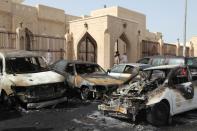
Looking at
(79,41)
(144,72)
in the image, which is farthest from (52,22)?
(144,72)

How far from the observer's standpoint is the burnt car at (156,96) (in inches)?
345

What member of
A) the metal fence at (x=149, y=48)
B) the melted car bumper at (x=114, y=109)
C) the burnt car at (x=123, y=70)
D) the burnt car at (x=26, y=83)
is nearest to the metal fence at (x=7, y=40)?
the burnt car at (x=123, y=70)

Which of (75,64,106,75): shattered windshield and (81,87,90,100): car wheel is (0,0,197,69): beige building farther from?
(81,87,90,100): car wheel

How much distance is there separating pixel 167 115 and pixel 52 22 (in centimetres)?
2772

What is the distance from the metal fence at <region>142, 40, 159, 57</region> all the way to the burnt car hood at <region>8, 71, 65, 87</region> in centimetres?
1623

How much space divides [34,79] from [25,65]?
1.58 meters

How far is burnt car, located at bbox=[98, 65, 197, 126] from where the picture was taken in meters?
8.77

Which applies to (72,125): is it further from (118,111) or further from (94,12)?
(94,12)

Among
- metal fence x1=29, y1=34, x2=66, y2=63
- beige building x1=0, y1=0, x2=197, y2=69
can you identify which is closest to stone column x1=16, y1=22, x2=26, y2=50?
beige building x1=0, y1=0, x2=197, y2=69

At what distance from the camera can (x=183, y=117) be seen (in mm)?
10008

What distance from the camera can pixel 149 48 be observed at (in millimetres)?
28422

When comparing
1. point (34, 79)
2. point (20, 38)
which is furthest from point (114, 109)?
point (20, 38)

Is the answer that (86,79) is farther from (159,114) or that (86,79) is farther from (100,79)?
(159,114)

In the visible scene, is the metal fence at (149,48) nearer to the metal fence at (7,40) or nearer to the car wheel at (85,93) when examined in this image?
the metal fence at (7,40)
